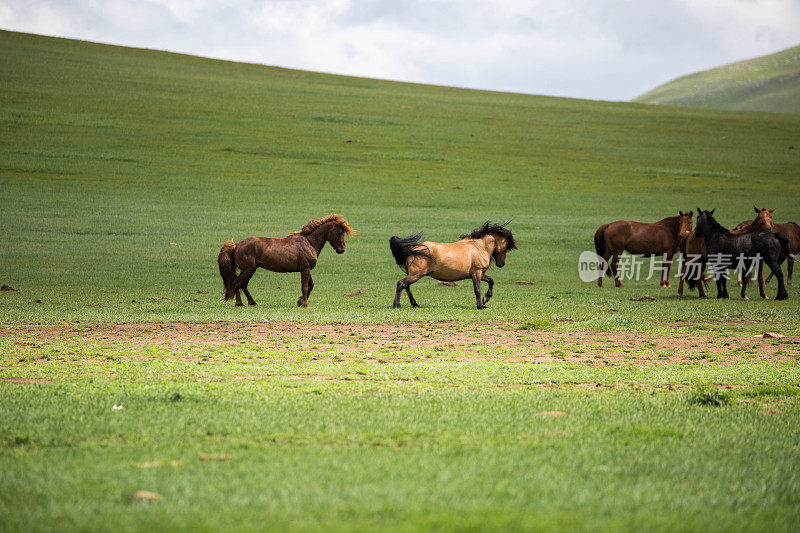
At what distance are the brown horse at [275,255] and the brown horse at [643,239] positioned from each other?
1032cm

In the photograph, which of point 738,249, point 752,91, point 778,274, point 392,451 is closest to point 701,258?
point 738,249

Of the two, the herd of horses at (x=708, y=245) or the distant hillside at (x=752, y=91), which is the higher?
the distant hillside at (x=752, y=91)

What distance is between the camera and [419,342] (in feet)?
38.6

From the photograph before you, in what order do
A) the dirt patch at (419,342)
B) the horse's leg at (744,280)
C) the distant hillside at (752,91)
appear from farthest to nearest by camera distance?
the distant hillside at (752,91)
the horse's leg at (744,280)
the dirt patch at (419,342)

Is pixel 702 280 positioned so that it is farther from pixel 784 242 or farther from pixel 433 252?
pixel 433 252

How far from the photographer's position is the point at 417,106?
2571 inches

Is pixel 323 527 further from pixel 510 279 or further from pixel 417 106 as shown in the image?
pixel 417 106

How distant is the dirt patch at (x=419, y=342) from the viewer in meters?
10.3

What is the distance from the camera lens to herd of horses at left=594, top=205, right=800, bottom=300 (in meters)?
19.1

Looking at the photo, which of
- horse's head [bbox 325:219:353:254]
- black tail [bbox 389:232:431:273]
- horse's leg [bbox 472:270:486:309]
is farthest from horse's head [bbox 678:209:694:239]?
horse's head [bbox 325:219:353:254]

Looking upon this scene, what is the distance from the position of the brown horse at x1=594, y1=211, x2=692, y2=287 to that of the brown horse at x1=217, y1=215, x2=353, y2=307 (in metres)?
10.3

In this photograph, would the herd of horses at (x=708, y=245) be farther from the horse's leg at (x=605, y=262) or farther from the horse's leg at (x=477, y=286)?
the horse's leg at (x=477, y=286)

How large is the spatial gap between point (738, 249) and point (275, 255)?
12144mm

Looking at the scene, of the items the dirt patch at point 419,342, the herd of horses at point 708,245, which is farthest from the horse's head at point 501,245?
the herd of horses at point 708,245
